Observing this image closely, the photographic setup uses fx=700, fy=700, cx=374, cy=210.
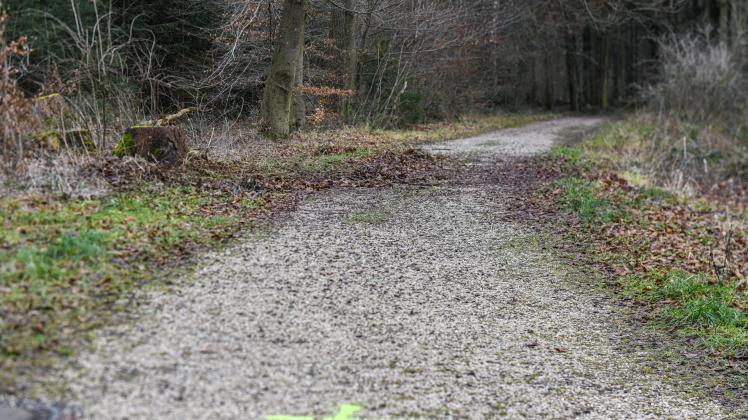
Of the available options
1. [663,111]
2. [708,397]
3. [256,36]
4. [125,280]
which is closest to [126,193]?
[125,280]

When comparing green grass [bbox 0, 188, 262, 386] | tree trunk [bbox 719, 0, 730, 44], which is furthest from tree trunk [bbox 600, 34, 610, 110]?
green grass [bbox 0, 188, 262, 386]

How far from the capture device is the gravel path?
14.4 ft

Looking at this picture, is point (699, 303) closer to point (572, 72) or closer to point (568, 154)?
point (568, 154)

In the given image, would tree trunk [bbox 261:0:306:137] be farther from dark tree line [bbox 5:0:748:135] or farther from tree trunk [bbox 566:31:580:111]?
tree trunk [bbox 566:31:580:111]

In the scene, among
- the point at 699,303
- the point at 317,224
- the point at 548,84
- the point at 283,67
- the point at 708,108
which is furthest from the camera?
the point at 548,84

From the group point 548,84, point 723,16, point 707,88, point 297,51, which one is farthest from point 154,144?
point 548,84

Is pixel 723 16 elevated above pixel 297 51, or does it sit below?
above

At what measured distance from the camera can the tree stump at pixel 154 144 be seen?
8984 mm

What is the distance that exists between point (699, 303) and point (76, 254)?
576 cm

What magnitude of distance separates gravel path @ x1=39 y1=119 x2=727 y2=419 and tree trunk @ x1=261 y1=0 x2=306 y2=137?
5900 millimetres

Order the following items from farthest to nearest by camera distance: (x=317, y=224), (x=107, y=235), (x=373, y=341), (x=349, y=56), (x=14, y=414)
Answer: (x=349, y=56) < (x=317, y=224) < (x=107, y=235) < (x=373, y=341) < (x=14, y=414)

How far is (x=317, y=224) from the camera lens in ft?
28.1

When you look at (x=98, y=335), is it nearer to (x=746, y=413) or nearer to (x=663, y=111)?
(x=746, y=413)

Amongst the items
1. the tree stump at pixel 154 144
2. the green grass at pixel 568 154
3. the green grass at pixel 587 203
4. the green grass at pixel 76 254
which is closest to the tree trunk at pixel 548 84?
the green grass at pixel 568 154
